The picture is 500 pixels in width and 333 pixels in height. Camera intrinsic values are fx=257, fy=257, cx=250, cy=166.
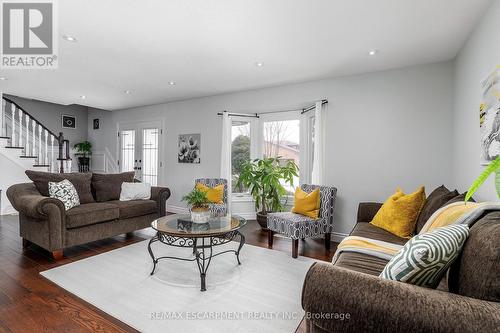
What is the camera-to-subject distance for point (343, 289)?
99cm

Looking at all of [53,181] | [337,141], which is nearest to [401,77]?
[337,141]

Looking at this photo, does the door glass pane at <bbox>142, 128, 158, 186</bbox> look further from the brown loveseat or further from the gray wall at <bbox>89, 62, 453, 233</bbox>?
the gray wall at <bbox>89, 62, 453, 233</bbox>

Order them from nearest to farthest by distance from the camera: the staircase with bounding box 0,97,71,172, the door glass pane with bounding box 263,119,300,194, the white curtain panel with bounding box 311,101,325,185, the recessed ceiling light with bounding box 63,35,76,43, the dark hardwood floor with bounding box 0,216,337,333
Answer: the dark hardwood floor with bounding box 0,216,337,333
the recessed ceiling light with bounding box 63,35,76,43
the white curtain panel with bounding box 311,101,325,185
the door glass pane with bounding box 263,119,300,194
the staircase with bounding box 0,97,71,172

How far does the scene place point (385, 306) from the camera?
0.91 metres

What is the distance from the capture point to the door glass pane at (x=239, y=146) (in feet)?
16.8

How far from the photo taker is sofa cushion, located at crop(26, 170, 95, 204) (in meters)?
3.40

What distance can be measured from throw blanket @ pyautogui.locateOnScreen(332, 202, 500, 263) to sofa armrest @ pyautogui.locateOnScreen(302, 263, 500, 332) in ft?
2.36

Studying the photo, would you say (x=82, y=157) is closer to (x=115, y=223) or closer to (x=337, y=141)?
(x=115, y=223)

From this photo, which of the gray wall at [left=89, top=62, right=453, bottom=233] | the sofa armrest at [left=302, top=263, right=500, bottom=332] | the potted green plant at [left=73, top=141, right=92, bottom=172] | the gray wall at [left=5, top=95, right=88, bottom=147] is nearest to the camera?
the sofa armrest at [left=302, top=263, right=500, bottom=332]

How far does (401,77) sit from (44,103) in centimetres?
818

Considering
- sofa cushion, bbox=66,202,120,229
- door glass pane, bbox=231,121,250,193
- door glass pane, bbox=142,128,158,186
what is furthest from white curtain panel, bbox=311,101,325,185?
door glass pane, bbox=142,128,158,186

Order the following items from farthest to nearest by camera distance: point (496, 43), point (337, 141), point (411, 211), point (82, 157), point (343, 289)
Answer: point (82, 157), point (337, 141), point (411, 211), point (496, 43), point (343, 289)

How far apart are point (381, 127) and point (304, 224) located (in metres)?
1.84

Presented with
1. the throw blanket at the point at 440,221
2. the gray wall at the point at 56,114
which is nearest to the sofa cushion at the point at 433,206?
the throw blanket at the point at 440,221
